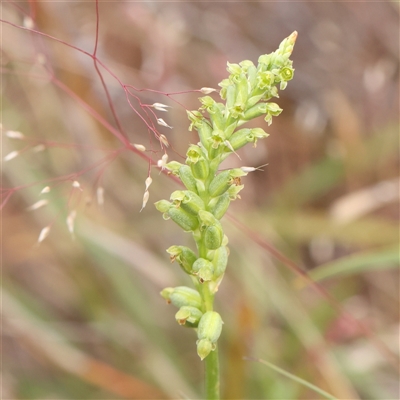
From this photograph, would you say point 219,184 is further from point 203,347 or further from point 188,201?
point 203,347

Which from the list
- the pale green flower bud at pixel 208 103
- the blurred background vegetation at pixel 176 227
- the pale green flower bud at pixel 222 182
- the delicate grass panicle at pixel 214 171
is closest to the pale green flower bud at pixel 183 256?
the delicate grass panicle at pixel 214 171

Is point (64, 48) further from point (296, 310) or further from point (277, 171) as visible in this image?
point (296, 310)

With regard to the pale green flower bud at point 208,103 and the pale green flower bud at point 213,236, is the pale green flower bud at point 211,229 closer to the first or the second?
the pale green flower bud at point 213,236

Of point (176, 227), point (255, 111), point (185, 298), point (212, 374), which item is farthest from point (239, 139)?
point (176, 227)

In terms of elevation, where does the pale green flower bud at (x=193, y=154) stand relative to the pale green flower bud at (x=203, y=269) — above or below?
above

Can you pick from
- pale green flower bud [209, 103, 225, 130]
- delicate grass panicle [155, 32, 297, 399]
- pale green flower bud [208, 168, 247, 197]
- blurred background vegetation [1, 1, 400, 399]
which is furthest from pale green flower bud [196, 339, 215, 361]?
blurred background vegetation [1, 1, 400, 399]

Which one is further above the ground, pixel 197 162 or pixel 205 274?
pixel 197 162
